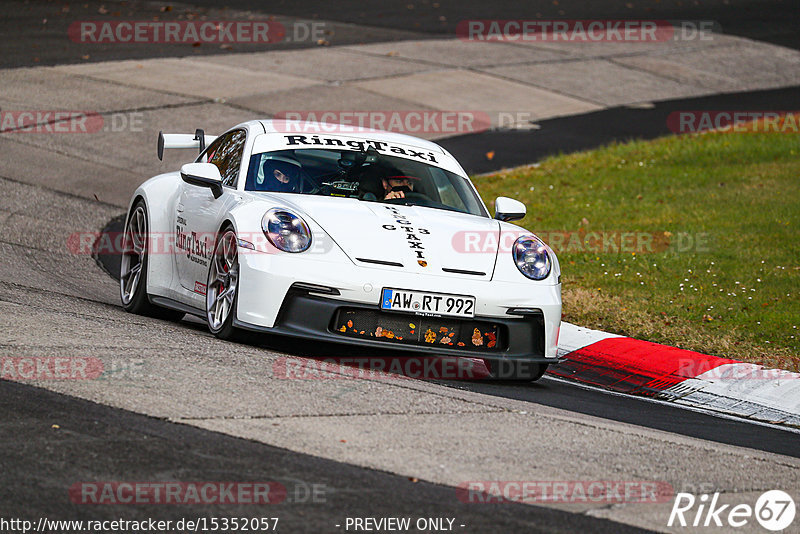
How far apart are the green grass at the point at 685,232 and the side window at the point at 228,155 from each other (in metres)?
2.85

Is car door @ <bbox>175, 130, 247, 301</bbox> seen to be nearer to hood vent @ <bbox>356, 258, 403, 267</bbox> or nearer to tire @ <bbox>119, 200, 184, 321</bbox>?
tire @ <bbox>119, 200, 184, 321</bbox>

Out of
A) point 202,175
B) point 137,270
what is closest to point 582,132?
point 137,270

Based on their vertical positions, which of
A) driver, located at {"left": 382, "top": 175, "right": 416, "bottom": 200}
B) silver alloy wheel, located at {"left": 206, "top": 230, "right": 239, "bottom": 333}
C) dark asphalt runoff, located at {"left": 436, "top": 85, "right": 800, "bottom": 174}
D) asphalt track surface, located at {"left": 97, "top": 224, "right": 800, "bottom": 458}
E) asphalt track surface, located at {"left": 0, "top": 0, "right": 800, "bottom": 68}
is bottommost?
asphalt track surface, located at {"left": 97, "top": 224, "right": 800, "bottom": 458}

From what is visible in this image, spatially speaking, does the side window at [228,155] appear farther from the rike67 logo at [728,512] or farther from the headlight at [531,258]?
the rike67 logo at [728,512]

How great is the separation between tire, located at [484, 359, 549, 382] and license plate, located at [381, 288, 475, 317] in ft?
2.20

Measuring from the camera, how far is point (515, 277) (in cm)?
711

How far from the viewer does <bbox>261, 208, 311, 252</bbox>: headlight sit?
270 inches

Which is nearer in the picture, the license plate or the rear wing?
the license plate

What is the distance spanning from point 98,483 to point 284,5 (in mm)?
24781

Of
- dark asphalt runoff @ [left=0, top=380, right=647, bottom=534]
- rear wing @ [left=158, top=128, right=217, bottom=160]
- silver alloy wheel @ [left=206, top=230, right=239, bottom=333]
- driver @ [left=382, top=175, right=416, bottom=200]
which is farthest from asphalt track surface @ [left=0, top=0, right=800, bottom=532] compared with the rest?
rear wing @ [left=158, top=128, right=217, bottom=160]

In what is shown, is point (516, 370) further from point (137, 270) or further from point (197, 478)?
point (197, 478)

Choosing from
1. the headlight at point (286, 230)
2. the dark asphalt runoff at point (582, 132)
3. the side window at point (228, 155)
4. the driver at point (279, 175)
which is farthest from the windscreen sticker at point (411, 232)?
the dark asphalt runoff at point (582, 132)

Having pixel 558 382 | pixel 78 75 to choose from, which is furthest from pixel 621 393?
pixel 78 75

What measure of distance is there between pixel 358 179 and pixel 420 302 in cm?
148
